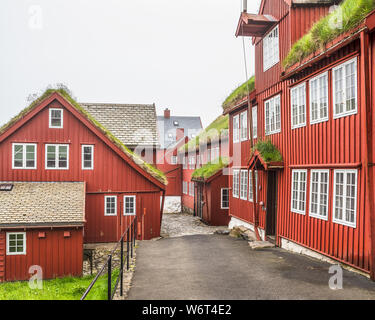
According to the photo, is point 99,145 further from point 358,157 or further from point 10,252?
point 358,157

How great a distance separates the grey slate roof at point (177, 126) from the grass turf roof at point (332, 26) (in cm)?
3974

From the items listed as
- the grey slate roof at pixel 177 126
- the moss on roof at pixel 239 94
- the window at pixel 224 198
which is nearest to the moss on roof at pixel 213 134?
the window at pixel 224 198

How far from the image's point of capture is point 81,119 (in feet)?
59.2

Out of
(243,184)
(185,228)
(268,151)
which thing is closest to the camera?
(268,151)

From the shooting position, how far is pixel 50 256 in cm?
1484

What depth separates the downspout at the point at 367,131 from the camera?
8.52m

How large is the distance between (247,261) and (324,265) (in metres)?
2.34

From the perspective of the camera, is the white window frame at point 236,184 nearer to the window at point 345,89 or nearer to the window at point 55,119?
the window at point 55,119

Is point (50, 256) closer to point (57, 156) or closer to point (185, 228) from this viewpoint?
point (57, 156)

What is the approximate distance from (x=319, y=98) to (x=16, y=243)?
1244 cm

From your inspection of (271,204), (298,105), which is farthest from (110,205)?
(298,105)

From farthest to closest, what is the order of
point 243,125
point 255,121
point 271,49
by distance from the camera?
1. point 243,125
2. point 255,121
3. point 271,49

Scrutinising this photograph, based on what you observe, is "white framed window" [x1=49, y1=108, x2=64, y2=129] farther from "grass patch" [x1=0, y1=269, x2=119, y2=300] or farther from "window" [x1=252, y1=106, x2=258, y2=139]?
"window" [x1=252, y1=106, x2=258, y2=139]
